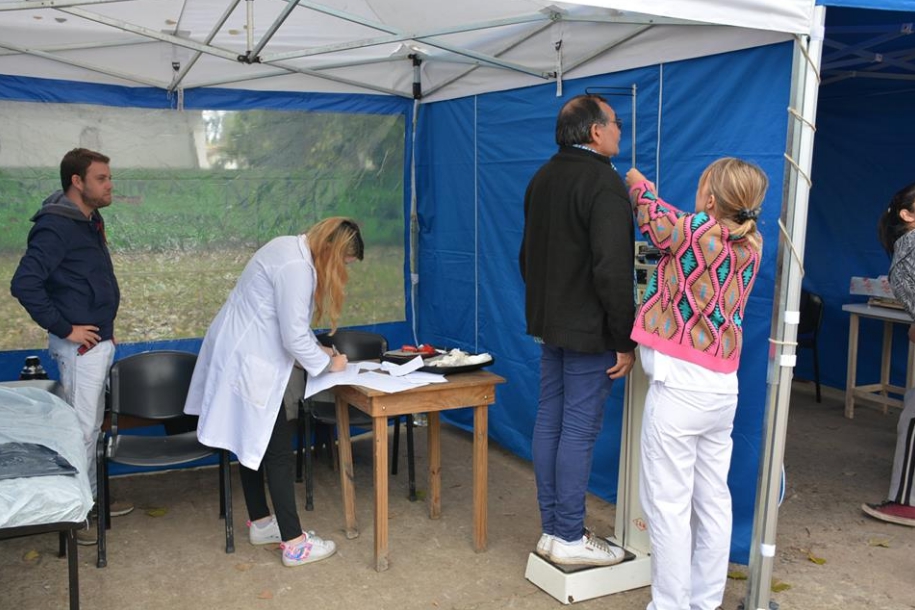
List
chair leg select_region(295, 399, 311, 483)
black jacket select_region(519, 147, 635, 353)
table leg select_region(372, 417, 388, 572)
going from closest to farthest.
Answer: black jacket select_region(519, 147, 635, 353) < table leg select_region(372, 417, 388, 572) < chair leg select_region(295, 399, 311, 483)

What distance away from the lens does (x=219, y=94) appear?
180 inches

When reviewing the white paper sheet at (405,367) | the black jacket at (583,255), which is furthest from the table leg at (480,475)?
the black jacket at (583,255)

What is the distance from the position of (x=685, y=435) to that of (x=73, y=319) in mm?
2522

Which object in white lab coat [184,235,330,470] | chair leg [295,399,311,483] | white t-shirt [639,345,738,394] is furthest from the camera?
chair leg [295,399,311,483]

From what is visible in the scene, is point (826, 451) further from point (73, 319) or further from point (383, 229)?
point (73, 319)

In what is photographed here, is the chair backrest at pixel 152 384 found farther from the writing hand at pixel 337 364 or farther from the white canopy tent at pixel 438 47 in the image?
the white canopy tent at pixel 438 47

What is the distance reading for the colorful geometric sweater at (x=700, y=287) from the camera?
2.57 m

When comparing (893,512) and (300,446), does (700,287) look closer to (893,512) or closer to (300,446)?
(893,512)

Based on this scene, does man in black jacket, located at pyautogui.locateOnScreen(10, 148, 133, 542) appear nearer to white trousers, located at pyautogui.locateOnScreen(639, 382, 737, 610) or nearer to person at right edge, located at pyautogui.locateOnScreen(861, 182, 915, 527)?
white trousers, located at pyautogui.locateOnScreen(639, 382, 737, 610)

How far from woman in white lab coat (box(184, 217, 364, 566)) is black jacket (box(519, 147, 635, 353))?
73 cm

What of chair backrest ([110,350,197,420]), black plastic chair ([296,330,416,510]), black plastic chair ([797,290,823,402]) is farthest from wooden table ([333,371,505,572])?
black plastic chair ([797,290,823,402])

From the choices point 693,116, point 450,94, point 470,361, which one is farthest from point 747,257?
point 450,94

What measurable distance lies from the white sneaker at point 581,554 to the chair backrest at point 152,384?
181 centimetres

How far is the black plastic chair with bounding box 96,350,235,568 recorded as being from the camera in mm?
3547
